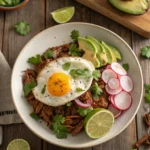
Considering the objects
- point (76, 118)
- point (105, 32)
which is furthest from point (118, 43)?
point (76, 118)

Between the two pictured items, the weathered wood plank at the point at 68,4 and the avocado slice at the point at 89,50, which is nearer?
the avocado slice at the point at 89,50

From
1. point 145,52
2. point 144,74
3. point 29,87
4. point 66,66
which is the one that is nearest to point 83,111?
point 66,66

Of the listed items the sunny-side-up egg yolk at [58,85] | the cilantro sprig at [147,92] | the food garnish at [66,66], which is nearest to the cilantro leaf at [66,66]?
the food garnish at [66,66]

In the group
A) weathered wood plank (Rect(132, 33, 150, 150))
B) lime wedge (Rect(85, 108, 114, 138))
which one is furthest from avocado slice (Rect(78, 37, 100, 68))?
weathered wood plank (Rect(132, 33, 150, 150))

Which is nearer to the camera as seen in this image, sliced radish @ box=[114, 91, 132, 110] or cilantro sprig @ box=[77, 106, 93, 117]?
cilantro sprig @ box=[77, 106, 93, 117]

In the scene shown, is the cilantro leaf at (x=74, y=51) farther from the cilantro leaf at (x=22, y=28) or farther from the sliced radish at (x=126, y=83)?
the cilantro leaf at (x=22, y=28)

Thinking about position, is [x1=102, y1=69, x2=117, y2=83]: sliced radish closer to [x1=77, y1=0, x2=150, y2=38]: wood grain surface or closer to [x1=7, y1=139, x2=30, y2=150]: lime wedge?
[x1=77, y1=0, x2=150, y2=38]: wood grain surface

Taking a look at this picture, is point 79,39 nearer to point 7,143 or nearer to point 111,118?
point 111,118
